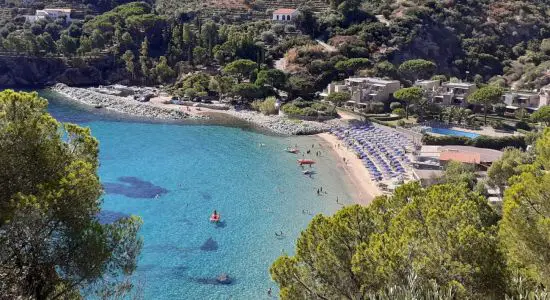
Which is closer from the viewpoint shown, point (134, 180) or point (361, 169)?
point (134, 180)

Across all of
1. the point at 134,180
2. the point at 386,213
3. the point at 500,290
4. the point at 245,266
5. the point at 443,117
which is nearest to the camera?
the point at 500,290

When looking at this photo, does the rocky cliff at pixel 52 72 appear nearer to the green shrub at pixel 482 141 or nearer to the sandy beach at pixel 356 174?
the sandy beach at pixel 356 174

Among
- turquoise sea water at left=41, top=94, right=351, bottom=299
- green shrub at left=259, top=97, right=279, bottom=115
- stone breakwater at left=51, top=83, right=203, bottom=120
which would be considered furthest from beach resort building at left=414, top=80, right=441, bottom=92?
stone breakwater at left=51, top=83, right=203, bottom=120

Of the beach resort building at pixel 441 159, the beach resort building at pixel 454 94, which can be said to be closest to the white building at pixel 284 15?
the beach resort building at pixel 454 94

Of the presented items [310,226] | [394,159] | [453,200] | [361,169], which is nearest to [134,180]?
[361,169]

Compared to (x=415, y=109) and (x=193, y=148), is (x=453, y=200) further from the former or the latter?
(x=415, y=109)

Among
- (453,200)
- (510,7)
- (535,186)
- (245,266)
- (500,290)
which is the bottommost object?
(245,266)

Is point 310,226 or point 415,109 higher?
point 310,226
